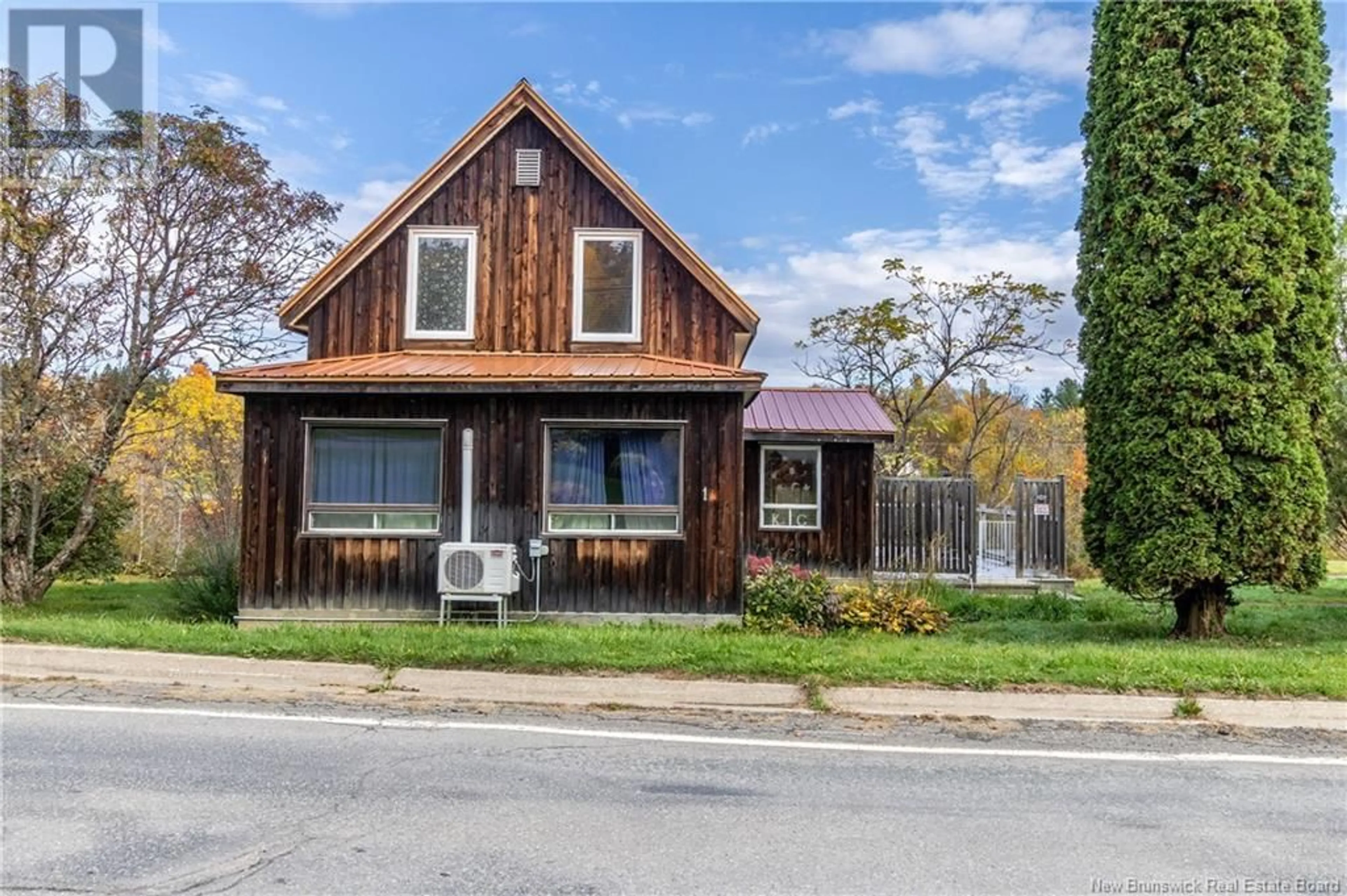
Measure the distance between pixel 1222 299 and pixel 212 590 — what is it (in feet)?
42.5

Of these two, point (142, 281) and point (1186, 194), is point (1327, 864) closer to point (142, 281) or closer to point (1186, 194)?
point (1186, 194)

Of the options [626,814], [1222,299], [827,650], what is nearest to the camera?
[626,814]

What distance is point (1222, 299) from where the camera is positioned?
9.44 m

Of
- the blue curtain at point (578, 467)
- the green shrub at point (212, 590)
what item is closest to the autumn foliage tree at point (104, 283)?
the green shrub at point (212, 590)

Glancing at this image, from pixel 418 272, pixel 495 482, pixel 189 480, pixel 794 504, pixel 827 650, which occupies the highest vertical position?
pixel 418 272

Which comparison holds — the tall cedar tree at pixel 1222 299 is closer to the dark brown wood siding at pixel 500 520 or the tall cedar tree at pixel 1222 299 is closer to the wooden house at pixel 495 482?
the wooden house at pixel 495 482

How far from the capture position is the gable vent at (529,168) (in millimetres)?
12867

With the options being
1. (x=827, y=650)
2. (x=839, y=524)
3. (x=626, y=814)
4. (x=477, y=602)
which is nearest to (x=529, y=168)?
(x=477, y=602)

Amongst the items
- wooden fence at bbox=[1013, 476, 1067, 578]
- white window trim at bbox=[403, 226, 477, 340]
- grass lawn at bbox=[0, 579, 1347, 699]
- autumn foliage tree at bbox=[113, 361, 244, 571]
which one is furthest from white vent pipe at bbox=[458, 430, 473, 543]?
wooden fence at bbox=[1013, 476, 1067, 578]

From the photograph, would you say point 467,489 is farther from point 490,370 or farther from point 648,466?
point 648,466

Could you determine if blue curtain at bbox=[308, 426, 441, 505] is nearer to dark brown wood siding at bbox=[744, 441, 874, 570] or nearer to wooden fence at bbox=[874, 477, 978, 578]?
dark brown wood siding at bbox=[744, 441, 874, 570]

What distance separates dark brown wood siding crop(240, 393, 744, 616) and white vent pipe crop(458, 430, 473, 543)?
0.07 meters

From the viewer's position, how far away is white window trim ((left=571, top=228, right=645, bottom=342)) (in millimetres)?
12703

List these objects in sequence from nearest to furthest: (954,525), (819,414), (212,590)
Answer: (212,590) → (954,525) → (819,414)
